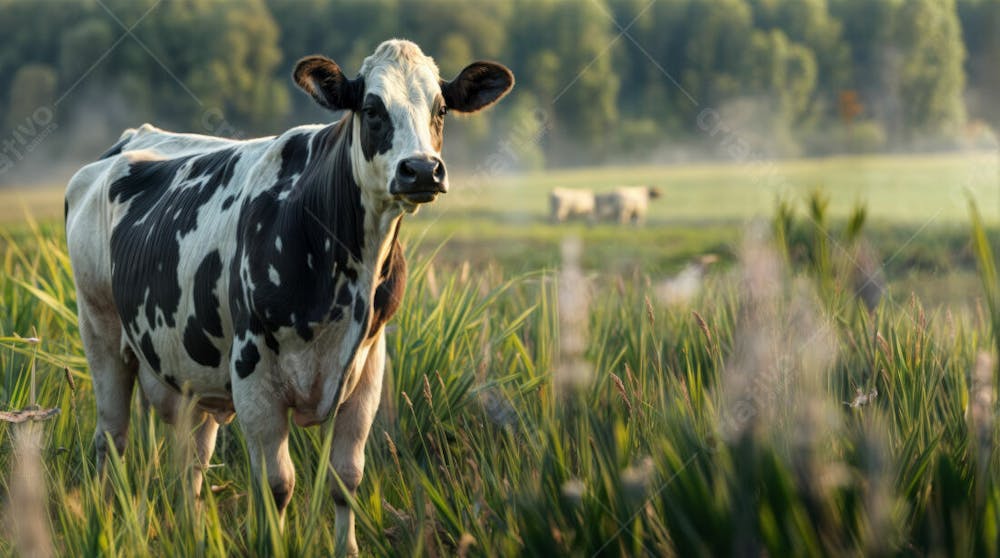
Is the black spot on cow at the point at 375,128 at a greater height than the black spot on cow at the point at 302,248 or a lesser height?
greater

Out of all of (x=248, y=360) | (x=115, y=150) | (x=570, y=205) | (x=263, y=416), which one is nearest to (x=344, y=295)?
(x=248, y=360)

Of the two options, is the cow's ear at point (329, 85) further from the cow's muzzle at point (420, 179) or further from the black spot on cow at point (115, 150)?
the black spot on cow at point (115, 150)

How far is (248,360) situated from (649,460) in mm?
1648

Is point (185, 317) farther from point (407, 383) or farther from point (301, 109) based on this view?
point (301, 109)

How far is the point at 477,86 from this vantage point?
13.6 ft

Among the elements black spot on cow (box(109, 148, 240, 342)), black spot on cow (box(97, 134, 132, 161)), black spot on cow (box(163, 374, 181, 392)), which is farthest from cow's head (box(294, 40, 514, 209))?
black spot on cow (box(97, 134, 132, 161))

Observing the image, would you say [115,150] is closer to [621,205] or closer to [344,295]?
[344,295]

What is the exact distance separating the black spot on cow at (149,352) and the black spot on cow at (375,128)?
56.6 inches

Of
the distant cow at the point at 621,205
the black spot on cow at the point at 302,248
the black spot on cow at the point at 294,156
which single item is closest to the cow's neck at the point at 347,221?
the black spot on cow at the point at 302,248

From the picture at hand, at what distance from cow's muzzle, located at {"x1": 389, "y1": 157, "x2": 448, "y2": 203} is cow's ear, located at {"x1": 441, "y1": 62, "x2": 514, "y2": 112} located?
622 mm

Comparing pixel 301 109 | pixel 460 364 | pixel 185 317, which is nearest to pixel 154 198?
pixel 185 317

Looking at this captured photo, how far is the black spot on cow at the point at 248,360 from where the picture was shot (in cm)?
383

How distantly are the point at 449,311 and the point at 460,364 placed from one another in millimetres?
289

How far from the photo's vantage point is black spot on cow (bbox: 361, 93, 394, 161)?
362cm
